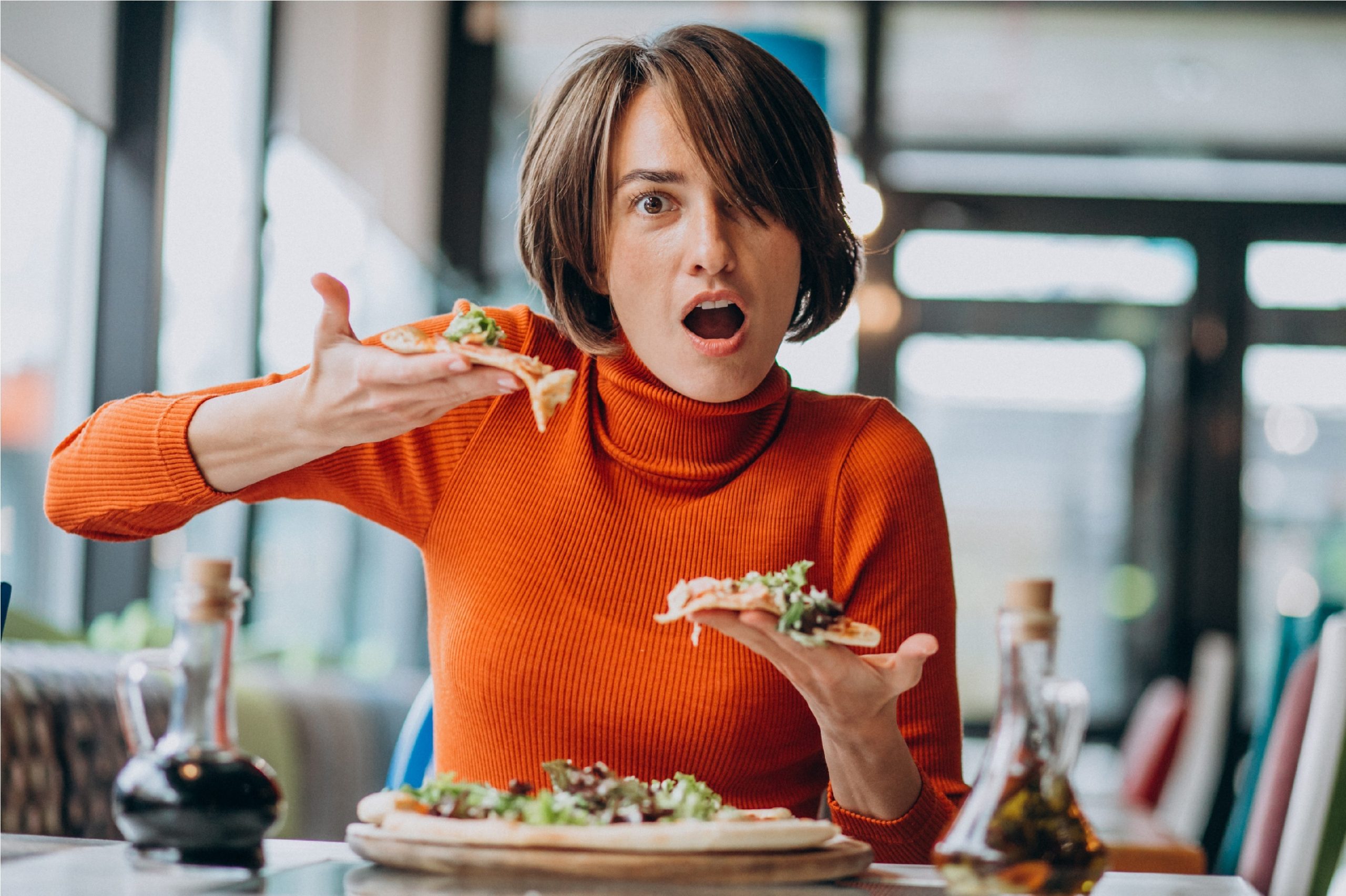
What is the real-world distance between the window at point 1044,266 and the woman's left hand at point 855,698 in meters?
5.14

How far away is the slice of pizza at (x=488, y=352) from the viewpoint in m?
1.15

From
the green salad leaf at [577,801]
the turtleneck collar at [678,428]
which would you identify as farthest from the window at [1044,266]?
the green salad leaf at [577,801]

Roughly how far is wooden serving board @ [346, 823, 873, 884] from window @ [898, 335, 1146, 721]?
536 cm

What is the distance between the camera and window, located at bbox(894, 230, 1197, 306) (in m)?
6.29

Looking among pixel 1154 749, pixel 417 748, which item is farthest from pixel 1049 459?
pixel 417 748

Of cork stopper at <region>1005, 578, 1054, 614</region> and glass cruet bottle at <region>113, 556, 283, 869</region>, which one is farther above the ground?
cork stopper at <region>1005, 578, 1054, 614</region>

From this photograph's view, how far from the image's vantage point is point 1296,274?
6344mm

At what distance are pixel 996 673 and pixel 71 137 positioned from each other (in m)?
4.59

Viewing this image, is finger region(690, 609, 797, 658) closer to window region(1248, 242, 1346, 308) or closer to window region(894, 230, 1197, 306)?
window region(894, 230, 1197, 306)

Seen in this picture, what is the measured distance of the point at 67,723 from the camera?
2139 mm

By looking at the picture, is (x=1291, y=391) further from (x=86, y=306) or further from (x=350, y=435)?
(x=350, y=435)

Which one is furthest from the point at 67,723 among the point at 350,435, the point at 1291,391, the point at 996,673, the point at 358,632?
the point at 1291,391

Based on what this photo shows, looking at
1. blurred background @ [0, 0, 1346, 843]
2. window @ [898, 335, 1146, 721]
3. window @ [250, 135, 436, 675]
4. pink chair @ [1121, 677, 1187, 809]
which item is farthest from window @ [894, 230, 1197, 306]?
window @ [250, 135, 436, 675]

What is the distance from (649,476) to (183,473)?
20.9 inches
